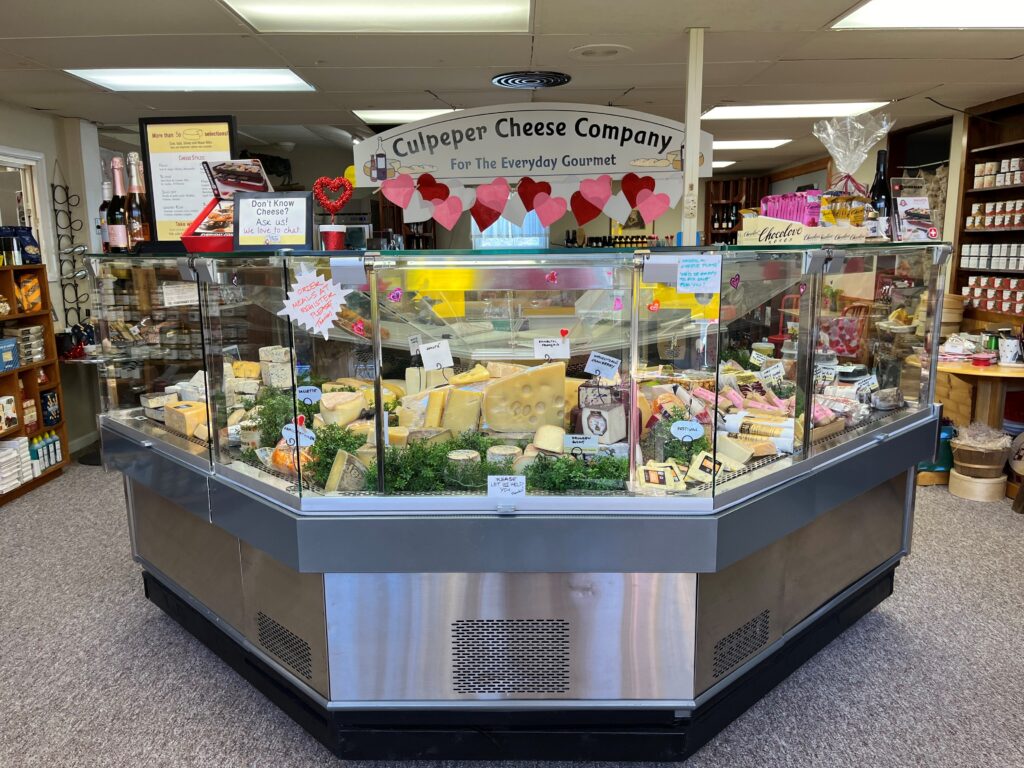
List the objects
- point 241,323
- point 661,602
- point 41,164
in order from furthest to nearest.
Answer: point 41,164, point 241,323, point 661,602

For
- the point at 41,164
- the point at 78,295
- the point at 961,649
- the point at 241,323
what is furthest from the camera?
the point at 78,295

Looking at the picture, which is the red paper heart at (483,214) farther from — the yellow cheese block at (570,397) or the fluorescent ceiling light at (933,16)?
the fluorescent ceiling light at (933,16)

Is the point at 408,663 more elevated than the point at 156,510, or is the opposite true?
the point at 156,510

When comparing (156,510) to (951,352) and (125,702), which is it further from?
(951,352)

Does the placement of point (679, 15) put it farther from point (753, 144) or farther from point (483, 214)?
point (753, 144)

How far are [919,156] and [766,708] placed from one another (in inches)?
289

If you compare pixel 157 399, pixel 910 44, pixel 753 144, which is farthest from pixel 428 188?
pixel 753 144

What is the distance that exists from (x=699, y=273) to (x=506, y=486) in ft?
2.74

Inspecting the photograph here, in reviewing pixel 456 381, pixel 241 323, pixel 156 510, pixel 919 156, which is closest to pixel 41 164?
pixel 156 510

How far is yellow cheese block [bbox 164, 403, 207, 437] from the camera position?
2893 mm

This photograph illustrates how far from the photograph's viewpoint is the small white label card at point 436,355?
2406 mm

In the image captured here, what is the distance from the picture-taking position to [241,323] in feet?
8.53

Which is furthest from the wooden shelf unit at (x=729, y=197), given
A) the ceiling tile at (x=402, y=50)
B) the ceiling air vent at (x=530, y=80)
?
the ceiling tile at (x=402, y=50)

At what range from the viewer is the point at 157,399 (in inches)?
126
